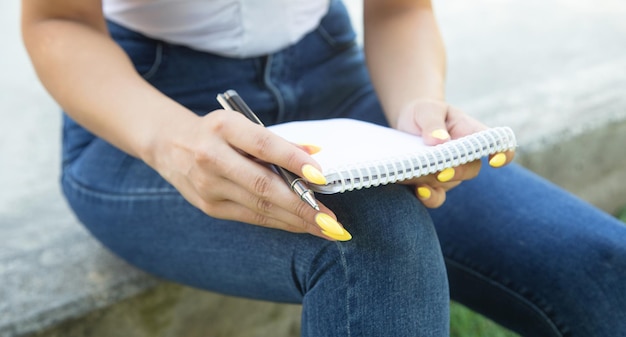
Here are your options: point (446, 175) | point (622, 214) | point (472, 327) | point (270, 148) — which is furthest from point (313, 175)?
point (622, 214)

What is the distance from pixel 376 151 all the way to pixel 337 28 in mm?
426

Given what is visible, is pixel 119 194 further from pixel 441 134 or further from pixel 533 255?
pixel 533 255

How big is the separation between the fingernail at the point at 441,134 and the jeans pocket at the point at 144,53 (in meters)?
0.37

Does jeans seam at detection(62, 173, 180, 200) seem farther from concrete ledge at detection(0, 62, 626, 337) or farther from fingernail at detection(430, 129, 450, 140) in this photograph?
fingernail at detection(430, 129, 450, 140)

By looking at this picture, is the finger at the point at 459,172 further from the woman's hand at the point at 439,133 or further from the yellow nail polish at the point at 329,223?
the yellow nail polish at the point at 329,223

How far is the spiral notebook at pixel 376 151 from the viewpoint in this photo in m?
0.55

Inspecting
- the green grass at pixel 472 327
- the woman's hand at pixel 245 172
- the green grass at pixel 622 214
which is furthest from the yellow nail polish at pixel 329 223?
the green grass at pixel 622 214

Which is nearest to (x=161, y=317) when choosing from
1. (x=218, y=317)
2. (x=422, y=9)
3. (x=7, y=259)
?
(x=218, y=317)

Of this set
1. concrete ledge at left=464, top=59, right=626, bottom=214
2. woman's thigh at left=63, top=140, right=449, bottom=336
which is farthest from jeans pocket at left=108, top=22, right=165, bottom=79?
concrete ledge at left=464, top=59, right=626, bottom=214

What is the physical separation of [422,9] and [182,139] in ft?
1.43

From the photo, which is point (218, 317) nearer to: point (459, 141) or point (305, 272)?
point (305, 272)

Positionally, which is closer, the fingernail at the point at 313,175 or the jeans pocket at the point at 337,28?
the fingernail at the point at 313,175

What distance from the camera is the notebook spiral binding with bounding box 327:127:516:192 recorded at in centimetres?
55

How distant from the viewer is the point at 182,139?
2.09ft
